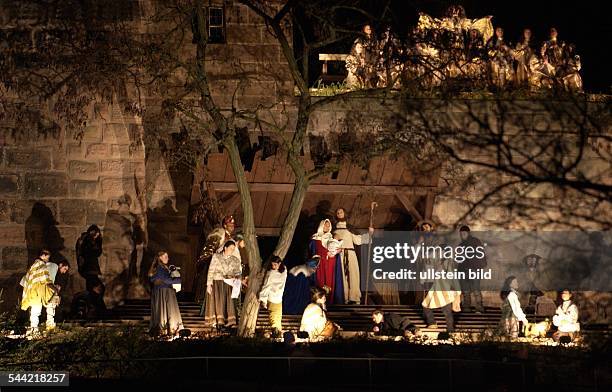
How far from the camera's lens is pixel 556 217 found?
→ 966 inches

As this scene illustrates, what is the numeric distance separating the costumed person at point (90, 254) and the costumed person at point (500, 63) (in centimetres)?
882

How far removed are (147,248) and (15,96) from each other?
401cm

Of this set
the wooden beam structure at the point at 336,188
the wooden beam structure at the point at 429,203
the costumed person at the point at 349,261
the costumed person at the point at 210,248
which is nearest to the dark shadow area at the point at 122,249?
the costumed person at the point at 210,248

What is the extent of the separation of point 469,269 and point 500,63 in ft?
15.2

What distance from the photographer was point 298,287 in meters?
21.8

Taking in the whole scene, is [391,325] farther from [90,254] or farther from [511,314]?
[90,254]

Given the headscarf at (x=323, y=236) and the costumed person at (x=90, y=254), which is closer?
the costumed person at (x=90, y=254)

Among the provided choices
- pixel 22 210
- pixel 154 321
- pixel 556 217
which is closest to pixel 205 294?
pixel 154 321

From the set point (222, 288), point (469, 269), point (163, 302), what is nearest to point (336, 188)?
point (469, 269)

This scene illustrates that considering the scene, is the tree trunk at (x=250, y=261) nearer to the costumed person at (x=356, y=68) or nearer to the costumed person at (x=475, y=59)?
the costumed person at (x=356, y=68)

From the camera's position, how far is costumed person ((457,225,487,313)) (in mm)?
22578

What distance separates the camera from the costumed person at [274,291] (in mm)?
19858

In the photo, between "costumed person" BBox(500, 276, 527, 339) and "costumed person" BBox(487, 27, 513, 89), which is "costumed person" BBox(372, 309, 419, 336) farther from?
"costumed person" BBox(487, 27, 513, 89)

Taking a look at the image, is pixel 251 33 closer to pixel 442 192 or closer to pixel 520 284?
pixel 442 192
